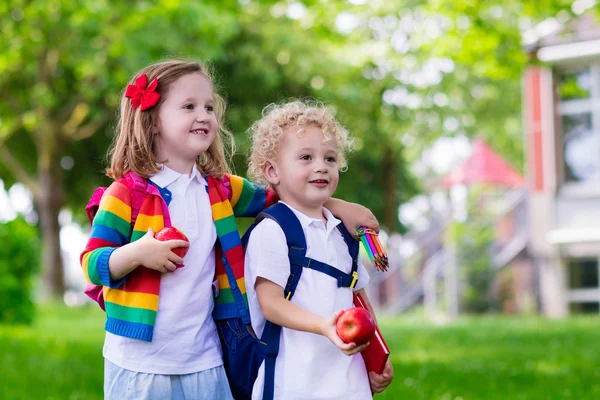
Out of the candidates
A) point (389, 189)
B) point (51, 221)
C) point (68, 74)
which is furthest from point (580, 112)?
point (51, 221)

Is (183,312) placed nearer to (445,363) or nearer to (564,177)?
(445,363)

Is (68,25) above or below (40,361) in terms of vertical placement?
above

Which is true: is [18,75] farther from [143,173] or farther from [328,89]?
[143,173]

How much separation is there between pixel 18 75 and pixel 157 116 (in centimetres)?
1852

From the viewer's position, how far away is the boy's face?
9.58 feet

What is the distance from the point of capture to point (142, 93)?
3.00 m

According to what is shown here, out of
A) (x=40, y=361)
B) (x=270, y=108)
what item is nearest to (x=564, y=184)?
(x=40, y=361)

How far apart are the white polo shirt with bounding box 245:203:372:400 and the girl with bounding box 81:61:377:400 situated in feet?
0.47

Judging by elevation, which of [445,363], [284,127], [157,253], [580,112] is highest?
[580,112]

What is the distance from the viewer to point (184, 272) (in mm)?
2893

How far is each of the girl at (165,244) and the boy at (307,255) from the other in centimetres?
15

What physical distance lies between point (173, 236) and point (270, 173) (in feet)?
1.67

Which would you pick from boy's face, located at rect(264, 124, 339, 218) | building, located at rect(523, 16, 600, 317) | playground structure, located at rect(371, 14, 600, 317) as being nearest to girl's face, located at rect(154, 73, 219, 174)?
boy's face, located at rect(264, 124, 339, 218)

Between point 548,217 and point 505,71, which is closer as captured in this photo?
point 505,71
